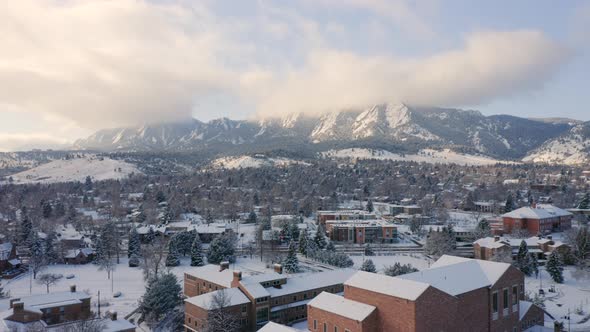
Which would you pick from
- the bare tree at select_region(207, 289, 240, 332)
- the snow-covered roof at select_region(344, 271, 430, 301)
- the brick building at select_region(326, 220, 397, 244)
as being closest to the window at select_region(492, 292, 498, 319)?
the snow-covered roof at select_region(344, 271, 430, 301)

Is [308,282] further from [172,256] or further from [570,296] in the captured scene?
[570,296]

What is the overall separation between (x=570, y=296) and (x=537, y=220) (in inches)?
1450

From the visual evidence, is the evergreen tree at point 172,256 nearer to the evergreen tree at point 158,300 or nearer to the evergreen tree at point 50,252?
the evergreen tree at point 50,252

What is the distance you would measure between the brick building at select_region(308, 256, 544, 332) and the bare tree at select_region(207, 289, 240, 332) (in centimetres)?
711

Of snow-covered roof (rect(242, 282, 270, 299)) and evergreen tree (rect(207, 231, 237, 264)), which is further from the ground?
snow-covered roof (rect(242, 282, 270, 299))

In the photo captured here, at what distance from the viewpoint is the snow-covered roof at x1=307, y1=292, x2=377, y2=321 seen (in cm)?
2802

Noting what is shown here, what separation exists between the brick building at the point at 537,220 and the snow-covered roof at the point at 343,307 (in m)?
61.4

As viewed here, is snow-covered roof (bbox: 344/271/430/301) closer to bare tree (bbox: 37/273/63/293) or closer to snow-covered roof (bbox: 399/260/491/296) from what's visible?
snow-covered roof (bbox: 399/260/491/296)

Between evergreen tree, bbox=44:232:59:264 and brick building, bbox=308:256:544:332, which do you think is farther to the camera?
evergreen tree, bbox=44:232:59:264

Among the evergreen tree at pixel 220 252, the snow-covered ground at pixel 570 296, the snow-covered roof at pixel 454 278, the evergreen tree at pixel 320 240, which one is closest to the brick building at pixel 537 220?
the snow-covered ground at pixel 570 296

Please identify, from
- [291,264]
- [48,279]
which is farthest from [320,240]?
[48,279]

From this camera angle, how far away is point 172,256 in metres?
60.2

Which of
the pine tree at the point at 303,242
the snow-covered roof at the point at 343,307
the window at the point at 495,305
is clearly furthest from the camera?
the pine tree at the point at 303,242

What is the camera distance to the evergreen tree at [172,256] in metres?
59.5
